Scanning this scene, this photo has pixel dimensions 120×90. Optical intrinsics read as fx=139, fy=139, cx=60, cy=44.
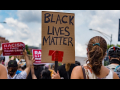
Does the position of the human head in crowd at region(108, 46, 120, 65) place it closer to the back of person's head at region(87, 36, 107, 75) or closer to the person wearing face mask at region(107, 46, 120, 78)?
the person wearing face mask at region(107, 46, 120, 78)

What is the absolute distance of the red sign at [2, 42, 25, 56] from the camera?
3.54 m

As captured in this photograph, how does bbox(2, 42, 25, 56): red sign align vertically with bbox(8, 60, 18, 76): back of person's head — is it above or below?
above

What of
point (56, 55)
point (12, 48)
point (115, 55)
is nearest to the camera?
point (56, 55)

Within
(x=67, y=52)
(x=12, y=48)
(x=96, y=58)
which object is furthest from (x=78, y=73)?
(x=12, y=48)

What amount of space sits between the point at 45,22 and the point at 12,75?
137cm

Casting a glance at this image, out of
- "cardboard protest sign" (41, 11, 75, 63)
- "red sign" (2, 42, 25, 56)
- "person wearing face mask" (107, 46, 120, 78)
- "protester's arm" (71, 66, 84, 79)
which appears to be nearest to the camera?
"protester's arm" (71, 66, 84, 79)

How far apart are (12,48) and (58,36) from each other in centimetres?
173

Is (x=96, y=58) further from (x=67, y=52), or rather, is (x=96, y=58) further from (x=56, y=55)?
(x=56, y=55)

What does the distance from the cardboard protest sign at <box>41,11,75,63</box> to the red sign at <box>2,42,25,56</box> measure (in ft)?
4.86

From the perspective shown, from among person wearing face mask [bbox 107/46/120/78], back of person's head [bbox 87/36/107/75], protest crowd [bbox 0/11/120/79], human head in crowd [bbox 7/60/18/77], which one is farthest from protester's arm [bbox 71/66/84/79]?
human head in crowd [bbox 7/60/18/77]

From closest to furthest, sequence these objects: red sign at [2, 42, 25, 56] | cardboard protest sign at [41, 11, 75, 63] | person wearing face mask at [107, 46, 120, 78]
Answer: cardboard protest sign at [41, 11, 75, 63] < person wearing face mask at [107, 46, 120, 78] < red sign at [2, 42, 25, 56]

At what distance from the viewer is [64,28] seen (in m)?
2.33

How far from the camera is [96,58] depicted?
1.88m

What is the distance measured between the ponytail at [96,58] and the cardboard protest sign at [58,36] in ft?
1.62
